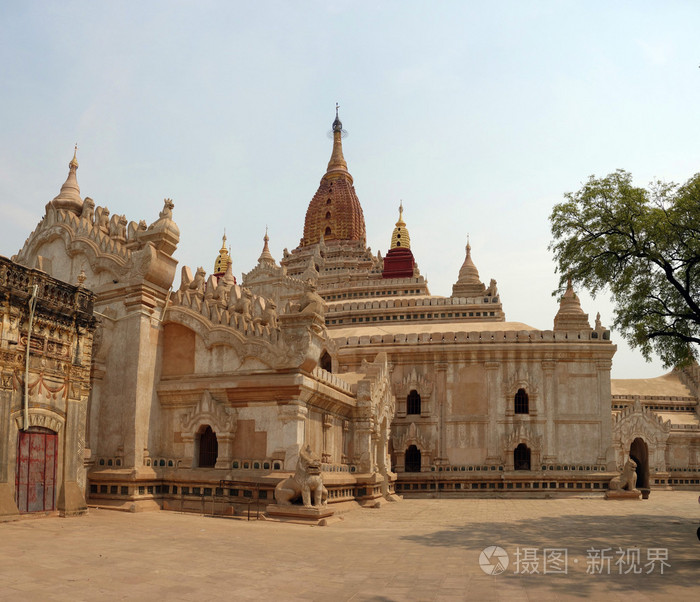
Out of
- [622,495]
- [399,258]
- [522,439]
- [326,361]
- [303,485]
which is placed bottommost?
[622,495]

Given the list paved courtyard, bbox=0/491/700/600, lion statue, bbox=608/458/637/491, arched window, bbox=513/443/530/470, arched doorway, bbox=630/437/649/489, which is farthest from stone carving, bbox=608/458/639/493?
paved courtyard, bbox=0/491/700/600

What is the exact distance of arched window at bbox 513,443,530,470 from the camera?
35.7 m

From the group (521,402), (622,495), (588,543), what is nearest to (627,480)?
(622,495)

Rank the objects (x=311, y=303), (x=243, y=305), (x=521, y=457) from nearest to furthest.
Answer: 1. (x=311, y=303)
2. (x=243, y=305)
3. (x=521, y=457)

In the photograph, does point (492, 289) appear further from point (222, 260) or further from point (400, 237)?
point (222, 260)

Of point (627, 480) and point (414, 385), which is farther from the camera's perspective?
point (414, 385)

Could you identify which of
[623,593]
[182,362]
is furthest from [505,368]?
[623,593]

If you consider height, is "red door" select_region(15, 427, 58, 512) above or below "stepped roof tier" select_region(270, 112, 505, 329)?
below

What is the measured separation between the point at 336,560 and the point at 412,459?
24.7m

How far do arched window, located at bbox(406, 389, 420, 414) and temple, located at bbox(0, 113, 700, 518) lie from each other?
0.29 metres

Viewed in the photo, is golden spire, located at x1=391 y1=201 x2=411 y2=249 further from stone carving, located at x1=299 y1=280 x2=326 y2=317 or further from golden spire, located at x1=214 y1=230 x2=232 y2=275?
stone carving, located at x1=299 y1=280 x2=326 y2=317

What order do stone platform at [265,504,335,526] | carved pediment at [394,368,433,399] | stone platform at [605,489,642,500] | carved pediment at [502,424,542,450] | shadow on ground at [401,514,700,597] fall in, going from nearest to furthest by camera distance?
shadow on ground at [401,514,700,597] → stone platform at [265,504,335,526] → stone platform at [605,489,642,500] → carved pediment at [502,424,542,450] → carved pediment at [394,368,433,399]

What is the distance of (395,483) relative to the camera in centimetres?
3491

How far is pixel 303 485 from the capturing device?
61.9 ft
